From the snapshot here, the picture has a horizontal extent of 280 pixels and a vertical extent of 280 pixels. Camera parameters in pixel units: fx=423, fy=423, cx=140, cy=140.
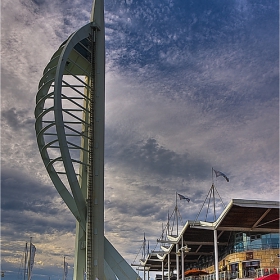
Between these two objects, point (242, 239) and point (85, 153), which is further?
point (242, 239)

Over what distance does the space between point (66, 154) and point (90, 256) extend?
8.10 metres

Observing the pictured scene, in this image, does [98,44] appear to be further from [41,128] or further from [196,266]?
[196,266]

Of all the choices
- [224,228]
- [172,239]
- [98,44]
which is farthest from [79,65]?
[172,239]

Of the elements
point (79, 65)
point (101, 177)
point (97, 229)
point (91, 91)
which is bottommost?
point (97, 229)

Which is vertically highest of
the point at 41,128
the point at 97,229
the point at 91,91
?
the point at 91,91

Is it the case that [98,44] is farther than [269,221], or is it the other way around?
[269,221]

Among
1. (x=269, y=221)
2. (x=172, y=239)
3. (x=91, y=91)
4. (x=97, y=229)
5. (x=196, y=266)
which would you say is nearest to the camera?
(x=97, y=229)

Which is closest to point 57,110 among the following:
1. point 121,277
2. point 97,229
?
point 97,229

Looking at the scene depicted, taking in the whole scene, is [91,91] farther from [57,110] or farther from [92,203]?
[92,203]

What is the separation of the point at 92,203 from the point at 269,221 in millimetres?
22463

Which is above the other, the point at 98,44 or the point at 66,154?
the point at 98,44

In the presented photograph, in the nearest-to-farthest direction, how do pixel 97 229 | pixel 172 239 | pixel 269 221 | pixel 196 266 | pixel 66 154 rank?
pixel 66 154 → pixel 97 229 → pixel 269 221 → pixel 172 239 → pixel 196 266

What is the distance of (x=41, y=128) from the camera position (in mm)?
33719

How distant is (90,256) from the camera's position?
32.0 m
